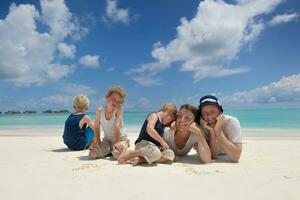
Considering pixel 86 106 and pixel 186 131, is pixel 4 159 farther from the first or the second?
pixel 186 131

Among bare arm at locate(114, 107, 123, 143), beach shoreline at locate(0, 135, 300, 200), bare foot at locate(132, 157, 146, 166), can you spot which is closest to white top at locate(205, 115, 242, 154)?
beach shoreline at locate(0, 135, 300, 200)

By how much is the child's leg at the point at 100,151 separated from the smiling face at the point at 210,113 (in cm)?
207

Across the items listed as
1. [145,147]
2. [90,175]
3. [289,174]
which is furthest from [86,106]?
[289,174]

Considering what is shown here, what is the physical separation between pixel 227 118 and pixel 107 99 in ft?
7.85

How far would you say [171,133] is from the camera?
5.13 metres

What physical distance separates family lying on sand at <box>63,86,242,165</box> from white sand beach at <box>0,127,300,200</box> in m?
0.22

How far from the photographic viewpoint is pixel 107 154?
18.6 feet

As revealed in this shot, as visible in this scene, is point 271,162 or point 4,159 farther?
point 4,159

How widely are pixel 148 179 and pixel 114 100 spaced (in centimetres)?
229

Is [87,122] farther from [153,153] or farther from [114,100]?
[153,153]

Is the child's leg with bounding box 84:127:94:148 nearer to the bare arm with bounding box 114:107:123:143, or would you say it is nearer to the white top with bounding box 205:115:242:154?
the bare arm with bounding box 114:107:123:143

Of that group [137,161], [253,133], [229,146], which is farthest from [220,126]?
[253,133]

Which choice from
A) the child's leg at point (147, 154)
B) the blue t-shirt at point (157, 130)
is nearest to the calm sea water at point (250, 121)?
the blue t-shirt at point (157, 130)

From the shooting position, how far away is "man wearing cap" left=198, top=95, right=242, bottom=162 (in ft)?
15.6
